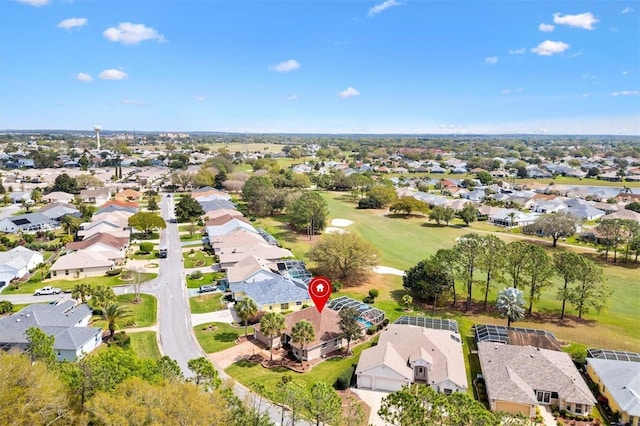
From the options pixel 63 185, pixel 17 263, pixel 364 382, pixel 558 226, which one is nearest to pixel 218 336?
pixel 364 382

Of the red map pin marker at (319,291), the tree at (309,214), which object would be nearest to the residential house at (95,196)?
the tree at (309,214)

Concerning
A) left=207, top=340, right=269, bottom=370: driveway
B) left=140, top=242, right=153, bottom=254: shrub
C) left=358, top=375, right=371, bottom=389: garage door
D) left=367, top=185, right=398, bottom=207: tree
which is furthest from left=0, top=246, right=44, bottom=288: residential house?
left=367, top=185, right=398, bottom=207: tree

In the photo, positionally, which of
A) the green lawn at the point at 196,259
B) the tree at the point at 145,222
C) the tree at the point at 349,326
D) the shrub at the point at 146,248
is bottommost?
the green lawn at the point at 196,259

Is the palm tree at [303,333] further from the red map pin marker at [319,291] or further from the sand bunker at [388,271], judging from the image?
the sand bunker at [388,271]

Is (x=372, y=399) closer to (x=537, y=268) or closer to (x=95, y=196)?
(x=537, y=268)

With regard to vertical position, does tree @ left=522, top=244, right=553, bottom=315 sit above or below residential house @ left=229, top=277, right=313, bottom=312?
above

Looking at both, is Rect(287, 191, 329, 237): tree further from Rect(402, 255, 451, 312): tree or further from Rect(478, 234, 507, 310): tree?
Rect(478, 234, 507, 310): tree
